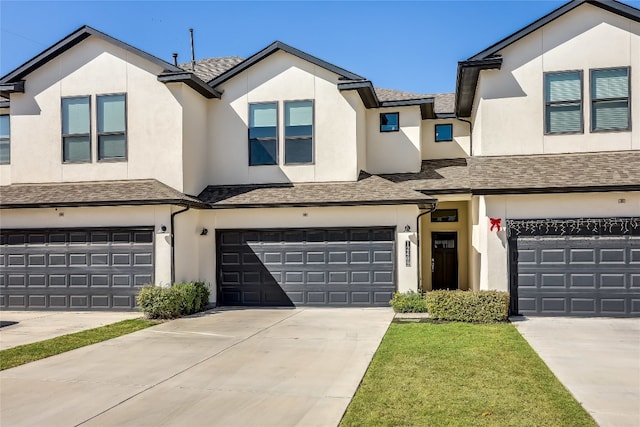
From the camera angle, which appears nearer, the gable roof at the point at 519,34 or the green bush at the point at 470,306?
the green bush at the point at 470,306

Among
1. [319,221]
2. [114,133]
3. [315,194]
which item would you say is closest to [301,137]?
[315,194]

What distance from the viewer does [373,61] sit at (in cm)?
1812

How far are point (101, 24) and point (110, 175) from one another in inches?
185

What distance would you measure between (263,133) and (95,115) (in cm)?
495

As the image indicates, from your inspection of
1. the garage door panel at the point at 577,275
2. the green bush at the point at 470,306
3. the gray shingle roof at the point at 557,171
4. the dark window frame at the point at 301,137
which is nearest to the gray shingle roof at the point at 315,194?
the dark window frame at the point at 301,137

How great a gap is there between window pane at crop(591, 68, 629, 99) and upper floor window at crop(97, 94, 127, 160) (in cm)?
1297

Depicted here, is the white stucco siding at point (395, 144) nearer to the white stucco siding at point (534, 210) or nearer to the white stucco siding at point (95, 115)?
the white stucco siding at point (534, 210)

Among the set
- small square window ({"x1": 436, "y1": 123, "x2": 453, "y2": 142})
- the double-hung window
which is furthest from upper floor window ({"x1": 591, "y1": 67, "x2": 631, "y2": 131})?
the double-hung window

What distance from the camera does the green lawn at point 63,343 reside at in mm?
8930

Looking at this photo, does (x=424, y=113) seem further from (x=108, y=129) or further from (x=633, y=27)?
(x=108, y=129)

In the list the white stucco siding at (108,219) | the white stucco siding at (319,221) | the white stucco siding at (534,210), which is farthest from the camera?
the white stucco siding at (319,221)

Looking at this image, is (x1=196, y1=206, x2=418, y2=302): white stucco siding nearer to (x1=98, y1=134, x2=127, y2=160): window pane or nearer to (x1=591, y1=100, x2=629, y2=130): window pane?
(x1=98, y1=134, x2=127, y2=160): window pane

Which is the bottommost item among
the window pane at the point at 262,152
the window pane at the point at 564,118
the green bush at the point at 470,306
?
the green bush at the point at 470,306

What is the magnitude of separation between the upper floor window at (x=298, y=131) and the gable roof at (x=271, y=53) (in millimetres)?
1216
